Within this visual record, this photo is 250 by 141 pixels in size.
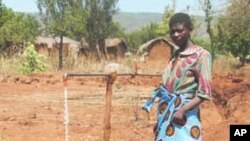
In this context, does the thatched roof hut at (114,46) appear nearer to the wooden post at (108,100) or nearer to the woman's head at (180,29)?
the wooden post at (108,100)

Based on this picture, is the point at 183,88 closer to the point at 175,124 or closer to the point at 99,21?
the point at 175,124

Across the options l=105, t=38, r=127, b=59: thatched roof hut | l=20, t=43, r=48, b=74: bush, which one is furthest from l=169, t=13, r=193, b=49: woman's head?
l=105, t=38, r=127, b=59: thatched roof hut

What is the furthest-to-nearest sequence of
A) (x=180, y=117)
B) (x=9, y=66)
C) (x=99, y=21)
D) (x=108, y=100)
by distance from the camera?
(x=99, y=21) < (x=9, y=66) < (x=108, y=100) < (x=180, y=117)

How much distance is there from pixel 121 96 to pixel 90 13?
26291 millimetres

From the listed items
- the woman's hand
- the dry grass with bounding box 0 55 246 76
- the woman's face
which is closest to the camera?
the woman's hand

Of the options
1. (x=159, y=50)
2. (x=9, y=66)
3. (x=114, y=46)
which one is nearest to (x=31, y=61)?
(x=9, y=66)

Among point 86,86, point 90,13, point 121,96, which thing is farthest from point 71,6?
point 121,96

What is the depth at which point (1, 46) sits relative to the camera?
31.8 meters

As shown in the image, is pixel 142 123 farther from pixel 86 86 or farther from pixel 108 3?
pixel 108 3

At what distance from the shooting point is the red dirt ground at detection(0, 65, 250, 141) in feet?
27.6

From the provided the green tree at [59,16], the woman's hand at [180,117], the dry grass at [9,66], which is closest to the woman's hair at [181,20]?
the woman's hand at [180,117]

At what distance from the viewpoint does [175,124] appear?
144 inches

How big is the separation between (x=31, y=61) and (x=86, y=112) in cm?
1166

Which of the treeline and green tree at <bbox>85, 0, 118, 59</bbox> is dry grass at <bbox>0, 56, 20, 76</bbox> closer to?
the treeline
